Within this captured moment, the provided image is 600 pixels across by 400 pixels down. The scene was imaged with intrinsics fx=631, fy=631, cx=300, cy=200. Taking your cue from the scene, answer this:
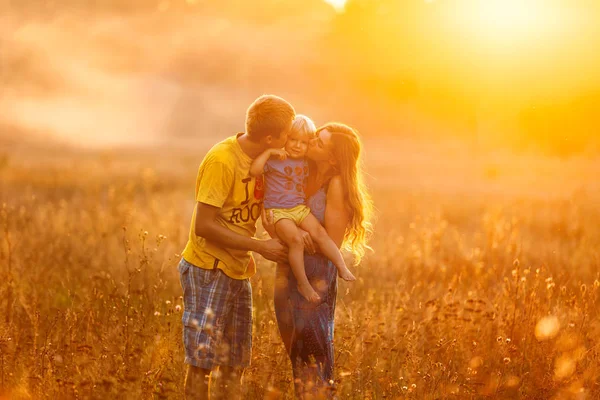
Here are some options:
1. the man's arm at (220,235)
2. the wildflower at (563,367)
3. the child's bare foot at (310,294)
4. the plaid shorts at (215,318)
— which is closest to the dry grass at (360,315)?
the wildflower at (563,367)

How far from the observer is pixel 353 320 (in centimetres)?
508

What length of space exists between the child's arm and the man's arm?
33 cm

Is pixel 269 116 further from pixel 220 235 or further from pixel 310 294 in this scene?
pixel 310 294

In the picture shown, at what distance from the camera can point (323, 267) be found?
13.0 ft

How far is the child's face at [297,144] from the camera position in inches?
154

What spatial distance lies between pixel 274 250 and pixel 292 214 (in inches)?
9.7

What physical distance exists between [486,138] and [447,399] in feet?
148

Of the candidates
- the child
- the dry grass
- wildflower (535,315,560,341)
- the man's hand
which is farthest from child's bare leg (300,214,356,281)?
wildflower (535,315,560,341)

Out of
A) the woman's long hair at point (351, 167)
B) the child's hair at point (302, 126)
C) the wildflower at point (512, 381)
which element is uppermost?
the child's hair at point (302, 126)

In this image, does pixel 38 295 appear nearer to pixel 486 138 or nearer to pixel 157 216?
pixel 157 216

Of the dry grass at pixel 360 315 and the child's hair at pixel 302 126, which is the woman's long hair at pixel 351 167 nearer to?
the child's hair at pixel 302 126

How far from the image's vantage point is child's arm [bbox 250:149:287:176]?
3.82 m

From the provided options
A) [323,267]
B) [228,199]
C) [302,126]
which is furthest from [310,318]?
[302,126]

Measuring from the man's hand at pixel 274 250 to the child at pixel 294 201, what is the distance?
5cm
